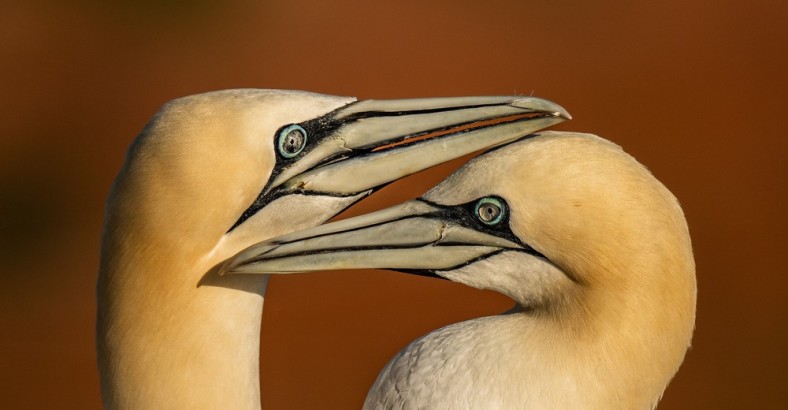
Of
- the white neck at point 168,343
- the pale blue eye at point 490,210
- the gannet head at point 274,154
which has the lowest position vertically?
the white neck at point 168,343

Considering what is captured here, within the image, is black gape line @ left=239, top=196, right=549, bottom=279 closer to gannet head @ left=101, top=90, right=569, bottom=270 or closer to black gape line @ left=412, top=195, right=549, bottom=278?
black gape line @ left=412, top=195, right=549, bottom=278

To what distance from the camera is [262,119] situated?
9.53ft

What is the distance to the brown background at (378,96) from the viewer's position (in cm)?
793

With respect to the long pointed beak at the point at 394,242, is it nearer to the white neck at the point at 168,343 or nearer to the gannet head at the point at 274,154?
the gannet head at the point at 274,154

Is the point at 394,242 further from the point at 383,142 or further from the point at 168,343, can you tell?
the point at 168,343

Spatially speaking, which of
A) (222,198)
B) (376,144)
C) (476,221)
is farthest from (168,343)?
(476,221)

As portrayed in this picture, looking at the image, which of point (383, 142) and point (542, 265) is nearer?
point (542, 265)

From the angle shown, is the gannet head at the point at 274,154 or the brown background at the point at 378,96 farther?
the brown background at the point at 378,96

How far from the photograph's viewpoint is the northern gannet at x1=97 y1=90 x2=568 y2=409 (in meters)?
2.85

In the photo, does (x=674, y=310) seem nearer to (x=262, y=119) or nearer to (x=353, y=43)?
(x=262, y=119)

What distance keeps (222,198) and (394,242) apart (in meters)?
0.52

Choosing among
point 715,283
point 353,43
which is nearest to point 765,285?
point 715,283

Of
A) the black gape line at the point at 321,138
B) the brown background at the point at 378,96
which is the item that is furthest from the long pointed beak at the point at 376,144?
the brown background at the point at 378,96

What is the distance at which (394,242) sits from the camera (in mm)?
3000
